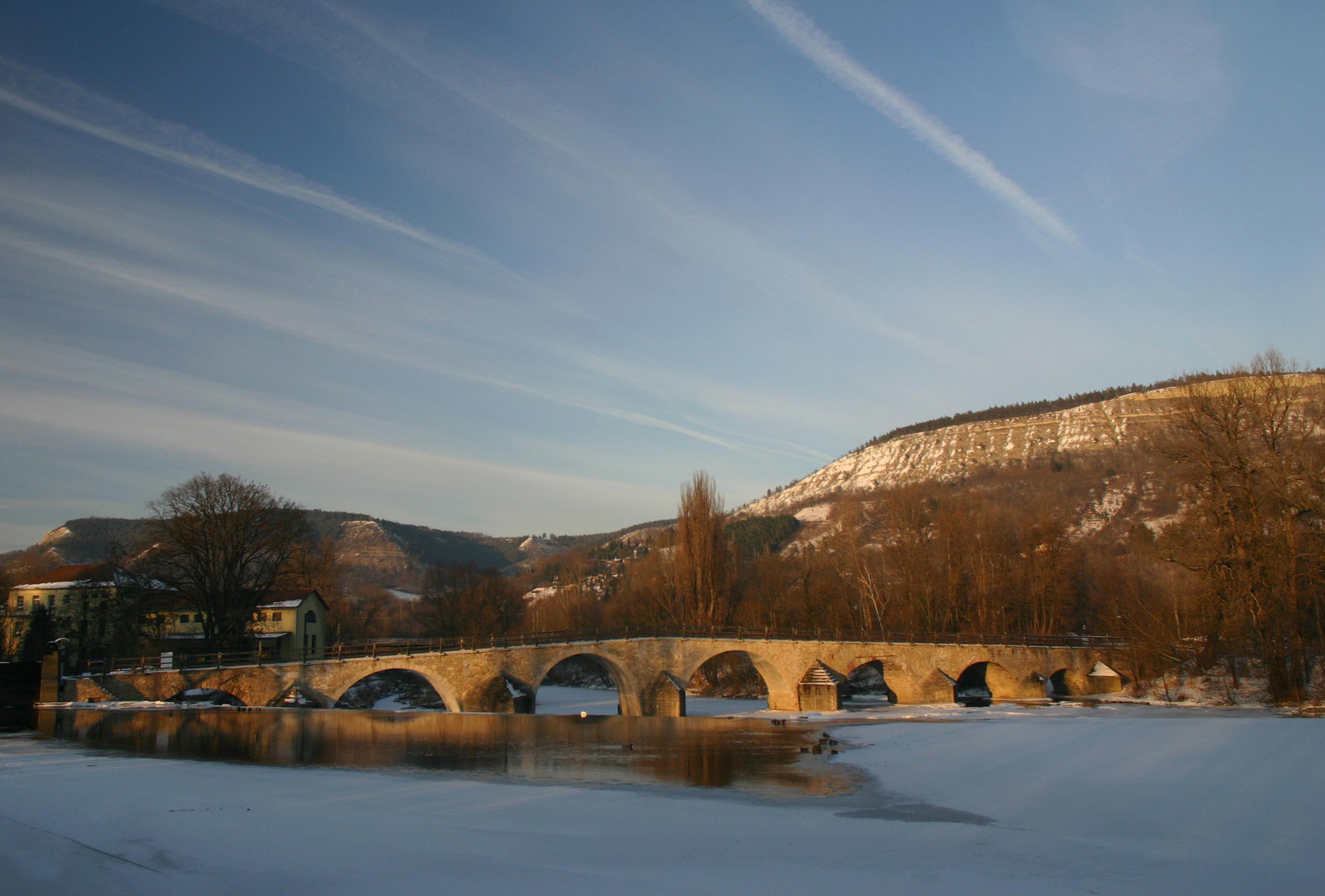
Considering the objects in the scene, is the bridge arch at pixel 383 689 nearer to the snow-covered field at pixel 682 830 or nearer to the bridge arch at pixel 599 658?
the bridge arch at pixel 599 658

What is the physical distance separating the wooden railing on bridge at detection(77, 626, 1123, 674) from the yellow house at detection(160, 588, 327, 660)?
5420mm

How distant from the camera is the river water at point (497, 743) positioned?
18.3 metres

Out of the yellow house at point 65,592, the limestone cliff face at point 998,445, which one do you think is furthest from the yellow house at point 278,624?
the limestone cliff face at point 998,445

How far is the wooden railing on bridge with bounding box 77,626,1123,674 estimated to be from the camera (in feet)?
122

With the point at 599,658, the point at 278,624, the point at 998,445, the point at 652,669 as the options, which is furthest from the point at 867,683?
the point at 998,445

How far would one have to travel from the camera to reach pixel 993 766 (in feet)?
60.1

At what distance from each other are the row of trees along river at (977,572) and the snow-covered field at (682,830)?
12328 mm

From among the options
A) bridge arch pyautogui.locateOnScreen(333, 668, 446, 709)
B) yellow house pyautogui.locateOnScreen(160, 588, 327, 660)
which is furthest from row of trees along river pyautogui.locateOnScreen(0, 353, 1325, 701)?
bridge arch pyautogui.locateOnScreen(333, 668, 446, 709)

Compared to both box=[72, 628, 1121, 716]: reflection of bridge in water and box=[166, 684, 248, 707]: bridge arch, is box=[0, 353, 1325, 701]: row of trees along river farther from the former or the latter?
box=[166, 684, 248, 707]: bridge arch

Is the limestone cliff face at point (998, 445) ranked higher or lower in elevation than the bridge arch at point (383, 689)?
higher

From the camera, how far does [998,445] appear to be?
173125mm

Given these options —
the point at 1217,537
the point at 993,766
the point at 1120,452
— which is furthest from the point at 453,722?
the point at 1120,452

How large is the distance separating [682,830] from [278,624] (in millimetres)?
46709

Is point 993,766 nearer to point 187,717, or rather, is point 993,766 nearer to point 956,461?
point 187,717
